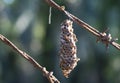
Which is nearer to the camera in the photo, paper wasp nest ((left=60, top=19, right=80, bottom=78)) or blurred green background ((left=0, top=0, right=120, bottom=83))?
paper wasp nest ((left=60, top=19, right=80, bottom=78))

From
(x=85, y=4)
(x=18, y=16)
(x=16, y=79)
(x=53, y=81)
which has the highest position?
(x=85, y=4)

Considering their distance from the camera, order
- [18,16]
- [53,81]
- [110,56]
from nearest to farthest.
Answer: [53,81], [110,56], [18,16]

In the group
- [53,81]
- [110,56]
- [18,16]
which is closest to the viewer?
[53,81]

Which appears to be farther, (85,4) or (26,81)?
(26,81)

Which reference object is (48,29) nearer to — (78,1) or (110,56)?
(78,1)

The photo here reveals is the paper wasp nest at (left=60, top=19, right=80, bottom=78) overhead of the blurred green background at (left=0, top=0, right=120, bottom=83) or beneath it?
beneath

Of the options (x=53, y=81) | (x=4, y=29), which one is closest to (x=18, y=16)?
(x=4, y=29)

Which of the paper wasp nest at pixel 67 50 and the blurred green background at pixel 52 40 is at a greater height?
the blurred green background at pixel 52 40

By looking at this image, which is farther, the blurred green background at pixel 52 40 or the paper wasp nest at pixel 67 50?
the blurred green background at pixel 52 40
